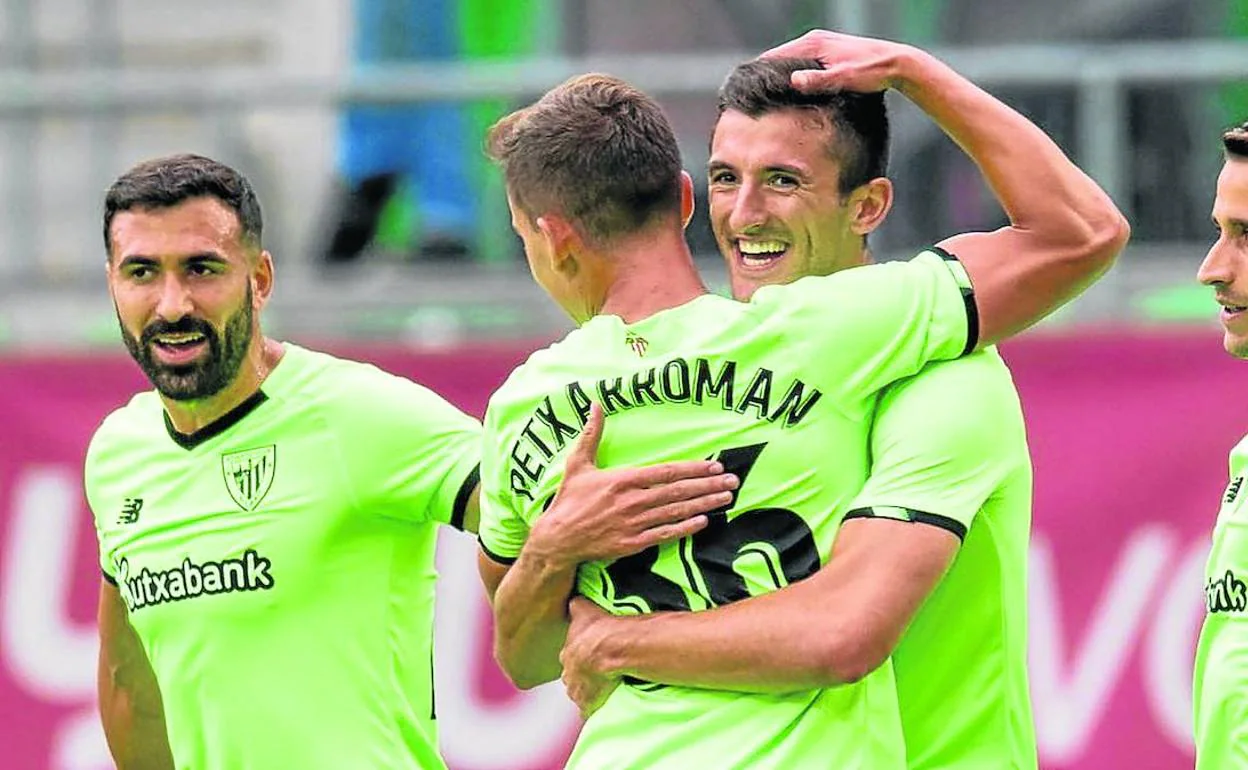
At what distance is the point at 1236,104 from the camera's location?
8312mm

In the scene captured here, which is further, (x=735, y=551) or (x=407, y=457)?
(x=407, y=457)

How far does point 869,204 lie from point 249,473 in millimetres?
1461

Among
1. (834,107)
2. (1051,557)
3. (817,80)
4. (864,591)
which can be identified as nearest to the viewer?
(864,591)

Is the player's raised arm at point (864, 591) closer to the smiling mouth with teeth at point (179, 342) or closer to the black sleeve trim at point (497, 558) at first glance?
the black sleeve trim at point (497, 558)

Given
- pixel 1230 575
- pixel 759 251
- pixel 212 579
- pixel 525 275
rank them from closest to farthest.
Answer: pixel 759 251 < pixel 1230 575 < pixel 212 579 < pixel 525 275

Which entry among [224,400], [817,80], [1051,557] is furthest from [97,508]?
[1051,557]

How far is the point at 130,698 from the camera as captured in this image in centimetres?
506

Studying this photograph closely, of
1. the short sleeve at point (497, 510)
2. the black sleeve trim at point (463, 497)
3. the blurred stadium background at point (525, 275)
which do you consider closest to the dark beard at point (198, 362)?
the black sleeve trim at point (463, 497)

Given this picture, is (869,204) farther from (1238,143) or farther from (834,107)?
(1238,143)

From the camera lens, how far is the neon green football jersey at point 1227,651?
172 inches

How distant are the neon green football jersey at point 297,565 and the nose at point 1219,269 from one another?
150 cm

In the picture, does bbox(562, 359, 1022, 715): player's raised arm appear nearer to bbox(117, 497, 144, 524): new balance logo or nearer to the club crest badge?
the club crest badge

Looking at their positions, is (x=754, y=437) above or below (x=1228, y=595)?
above

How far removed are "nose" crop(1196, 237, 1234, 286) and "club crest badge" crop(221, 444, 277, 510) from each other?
6.21 feet
